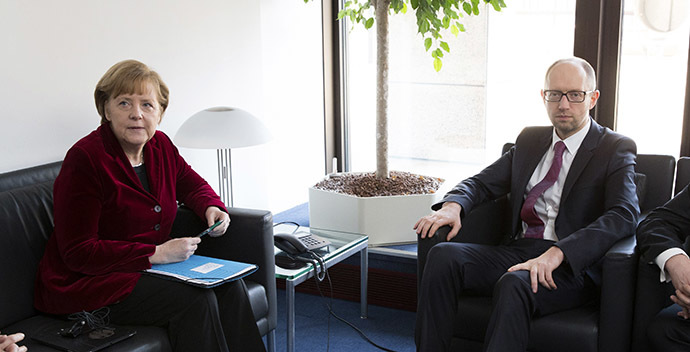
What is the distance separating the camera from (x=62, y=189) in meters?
2.11

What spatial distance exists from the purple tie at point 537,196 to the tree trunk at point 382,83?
1.09 meters

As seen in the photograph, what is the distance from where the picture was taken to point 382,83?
345 cm

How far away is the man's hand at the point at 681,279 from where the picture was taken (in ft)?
6.48

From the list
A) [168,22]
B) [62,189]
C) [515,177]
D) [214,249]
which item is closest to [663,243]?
[515,177]

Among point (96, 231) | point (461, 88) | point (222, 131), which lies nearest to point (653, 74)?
point (461, 88)

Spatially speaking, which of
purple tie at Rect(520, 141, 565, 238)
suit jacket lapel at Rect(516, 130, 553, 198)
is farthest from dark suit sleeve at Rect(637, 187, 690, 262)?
suit jacket lapel at Rect(516, 130, 553, 198)

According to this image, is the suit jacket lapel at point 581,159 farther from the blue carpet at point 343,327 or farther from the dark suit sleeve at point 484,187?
the blue carpet at point 343,327

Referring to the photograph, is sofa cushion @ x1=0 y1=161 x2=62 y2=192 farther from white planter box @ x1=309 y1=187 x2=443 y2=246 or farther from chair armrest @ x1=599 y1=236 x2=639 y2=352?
chair armrest @ x1=599 y1=236 x2=639 y2=352

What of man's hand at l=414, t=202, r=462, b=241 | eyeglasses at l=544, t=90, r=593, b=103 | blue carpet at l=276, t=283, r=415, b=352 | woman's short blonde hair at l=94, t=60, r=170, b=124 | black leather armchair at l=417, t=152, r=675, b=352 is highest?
woman's short blonde hair at l=94, t=60, r=170, b=124

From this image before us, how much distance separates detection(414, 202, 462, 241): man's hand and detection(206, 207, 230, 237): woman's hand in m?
0.71

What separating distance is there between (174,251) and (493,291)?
110 cm

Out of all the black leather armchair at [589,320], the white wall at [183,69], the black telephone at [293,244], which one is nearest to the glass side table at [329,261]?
the black telephone at [293,244]

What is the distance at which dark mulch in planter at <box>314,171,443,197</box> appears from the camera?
11.1ft

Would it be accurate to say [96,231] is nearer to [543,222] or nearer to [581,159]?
[543,222]
